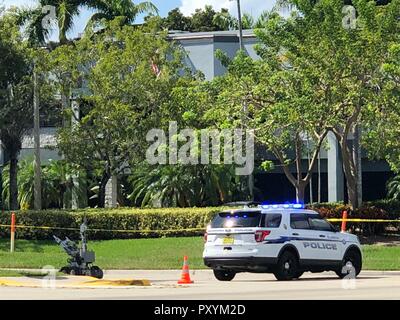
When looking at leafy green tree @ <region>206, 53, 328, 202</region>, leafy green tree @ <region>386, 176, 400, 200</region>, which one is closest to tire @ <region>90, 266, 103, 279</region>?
leafy green tree @ <region>206, 53, 328, 202</region>

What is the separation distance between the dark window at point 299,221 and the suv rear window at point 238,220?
97 cm

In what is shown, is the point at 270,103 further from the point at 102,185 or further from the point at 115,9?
the point at 115,9

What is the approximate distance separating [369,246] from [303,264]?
10.9 m

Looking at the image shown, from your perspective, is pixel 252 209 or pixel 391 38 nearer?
pixel 252 209

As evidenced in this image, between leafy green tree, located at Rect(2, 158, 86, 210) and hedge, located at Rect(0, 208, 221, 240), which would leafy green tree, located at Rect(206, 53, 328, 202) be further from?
leafy green tree, located at Rect(2, 158, 86, 210)

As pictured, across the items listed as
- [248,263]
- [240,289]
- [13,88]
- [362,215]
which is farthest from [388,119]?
[13,88]

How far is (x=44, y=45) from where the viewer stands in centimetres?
4716

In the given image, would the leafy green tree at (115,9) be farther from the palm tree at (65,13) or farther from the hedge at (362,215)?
the hedge at (362,215)

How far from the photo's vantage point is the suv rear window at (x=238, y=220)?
21469 millimetres

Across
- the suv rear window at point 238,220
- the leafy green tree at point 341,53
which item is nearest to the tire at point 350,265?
the suv rear window at point 238,220

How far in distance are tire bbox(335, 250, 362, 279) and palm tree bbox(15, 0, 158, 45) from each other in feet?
88.1
